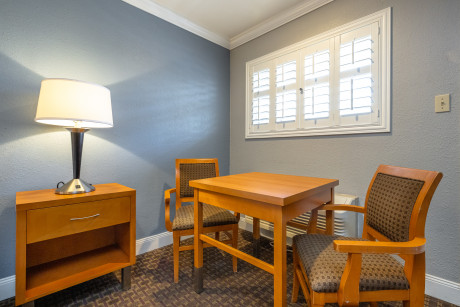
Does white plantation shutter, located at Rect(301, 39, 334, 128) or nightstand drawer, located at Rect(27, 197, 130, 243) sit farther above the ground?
white plantation shutter, located at Rect(301, 39, 334, 128)

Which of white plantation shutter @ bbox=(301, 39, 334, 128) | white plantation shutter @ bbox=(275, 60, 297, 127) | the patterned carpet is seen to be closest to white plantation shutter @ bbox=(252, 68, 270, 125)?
white plantation shutter @ bbox=(275, 60, 297, 127)

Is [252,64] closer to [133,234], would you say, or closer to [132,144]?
[132,144]

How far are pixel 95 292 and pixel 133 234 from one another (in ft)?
1.55

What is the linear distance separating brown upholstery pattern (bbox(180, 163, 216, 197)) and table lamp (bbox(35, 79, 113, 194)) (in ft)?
2.37

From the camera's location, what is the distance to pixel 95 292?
4.91 feet

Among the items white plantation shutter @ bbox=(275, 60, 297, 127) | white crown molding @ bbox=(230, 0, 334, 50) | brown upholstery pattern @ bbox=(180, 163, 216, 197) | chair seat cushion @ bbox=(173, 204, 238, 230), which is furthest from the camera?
white plantation shutter @ bbox=(275, 60, 297, 127)

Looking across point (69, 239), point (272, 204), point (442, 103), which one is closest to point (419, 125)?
point (442, 103)

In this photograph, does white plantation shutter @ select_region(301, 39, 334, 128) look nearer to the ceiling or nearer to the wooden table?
the ceiling

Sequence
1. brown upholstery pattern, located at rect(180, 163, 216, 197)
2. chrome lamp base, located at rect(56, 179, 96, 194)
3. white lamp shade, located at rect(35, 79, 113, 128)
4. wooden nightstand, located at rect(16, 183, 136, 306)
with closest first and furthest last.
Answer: wooden nightstand, located at rect(16, 183, 136, 306) → white lamp shade, located at rect(35, 79, 113, 128) → chrome lamp base, located at rect(56, 179, 96, 194) → brown upholstery pattern, located at rect(180, 163, 216, 197)

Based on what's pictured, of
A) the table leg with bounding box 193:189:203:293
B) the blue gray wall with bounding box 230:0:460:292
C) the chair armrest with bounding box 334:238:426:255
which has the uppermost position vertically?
the blue gray wall with bounding box 230:0:460:292

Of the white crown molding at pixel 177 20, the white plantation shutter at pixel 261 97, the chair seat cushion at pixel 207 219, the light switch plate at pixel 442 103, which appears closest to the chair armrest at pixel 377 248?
the chair seat cushion at pixel 207 219

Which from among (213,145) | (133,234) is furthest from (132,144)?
(213,145)

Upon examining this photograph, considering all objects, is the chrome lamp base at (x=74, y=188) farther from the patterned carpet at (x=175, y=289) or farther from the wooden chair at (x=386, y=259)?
the wooden chair at (x=386, y=259)

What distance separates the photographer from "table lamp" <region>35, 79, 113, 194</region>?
4.19ft
